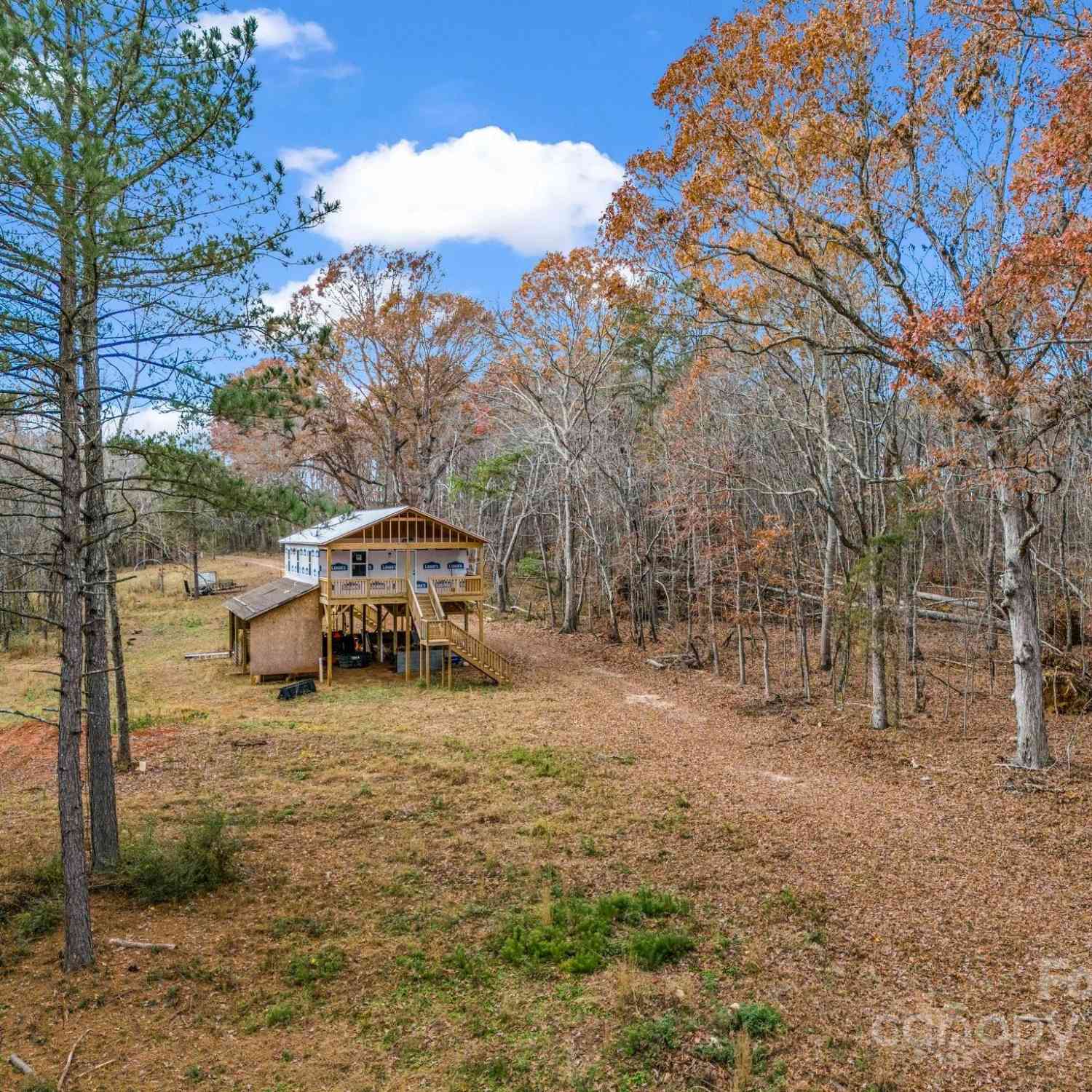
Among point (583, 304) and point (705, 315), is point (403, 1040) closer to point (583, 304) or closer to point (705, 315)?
point (705, 315)

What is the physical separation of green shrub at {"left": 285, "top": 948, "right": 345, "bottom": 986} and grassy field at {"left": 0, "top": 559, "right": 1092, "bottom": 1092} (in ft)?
0.06

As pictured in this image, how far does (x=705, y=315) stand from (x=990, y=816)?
30.2 ft

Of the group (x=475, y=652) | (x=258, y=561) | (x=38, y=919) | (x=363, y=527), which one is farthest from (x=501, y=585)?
(x=258, y=561)

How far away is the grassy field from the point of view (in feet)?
15.7

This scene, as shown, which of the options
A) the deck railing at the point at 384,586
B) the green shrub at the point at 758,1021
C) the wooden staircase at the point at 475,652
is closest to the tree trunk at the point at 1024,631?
the green shrub at the point at 758,1021

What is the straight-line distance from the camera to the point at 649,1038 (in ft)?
16.0

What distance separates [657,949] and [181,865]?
4.77 m

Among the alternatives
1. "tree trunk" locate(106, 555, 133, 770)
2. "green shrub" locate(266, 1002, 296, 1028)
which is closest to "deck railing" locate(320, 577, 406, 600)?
"tree trunk" locate(106, 555, 133, 770)

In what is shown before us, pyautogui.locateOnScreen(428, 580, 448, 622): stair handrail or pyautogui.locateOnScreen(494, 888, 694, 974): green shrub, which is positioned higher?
pyautogui.locateOnScreen(428, 580, 448, 622): stair handrail

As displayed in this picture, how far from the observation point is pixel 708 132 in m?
10.7

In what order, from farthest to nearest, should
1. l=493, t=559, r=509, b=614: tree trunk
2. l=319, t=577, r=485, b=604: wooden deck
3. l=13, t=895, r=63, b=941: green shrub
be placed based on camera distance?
l=493, t=559, r=509, b=614: tree trunk
l=319, t=577, r=485, b=604: wooden deck
l=13, t=895, r=63, b=941: green shrub

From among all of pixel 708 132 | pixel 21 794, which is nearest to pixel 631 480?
pixel 708 132

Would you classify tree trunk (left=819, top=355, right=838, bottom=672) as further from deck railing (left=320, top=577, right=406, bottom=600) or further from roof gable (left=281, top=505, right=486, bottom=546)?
deck railing (left=320, top=577, right=406, bottom=600)

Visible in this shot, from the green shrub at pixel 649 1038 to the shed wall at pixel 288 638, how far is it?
56.6ft
